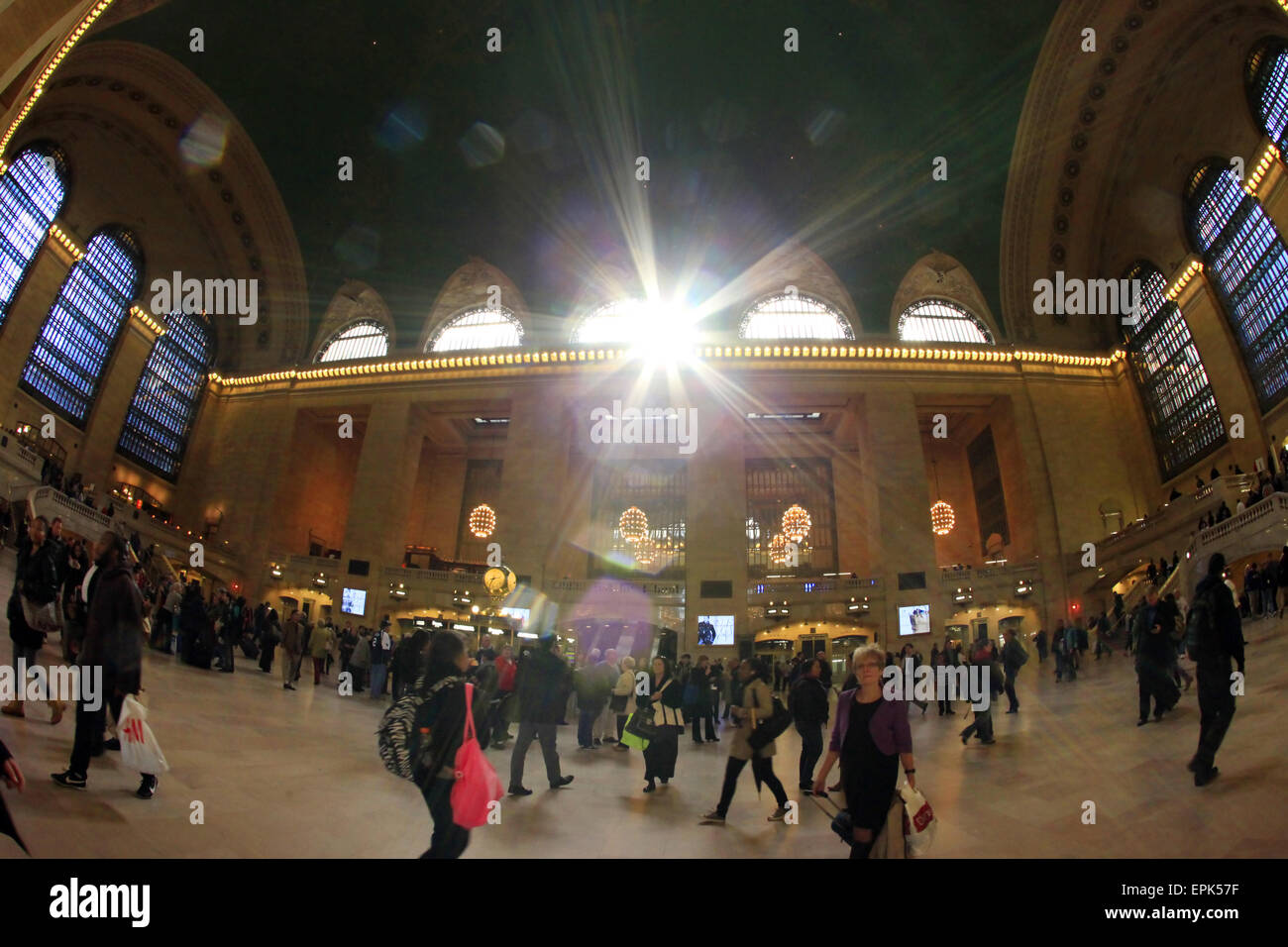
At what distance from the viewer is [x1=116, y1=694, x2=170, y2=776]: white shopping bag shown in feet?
12.8

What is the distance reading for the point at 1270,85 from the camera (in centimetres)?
2034

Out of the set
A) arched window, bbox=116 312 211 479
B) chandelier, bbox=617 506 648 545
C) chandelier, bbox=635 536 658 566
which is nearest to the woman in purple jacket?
chandelier, bbox=635 536 658 566

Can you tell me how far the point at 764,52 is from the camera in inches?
978

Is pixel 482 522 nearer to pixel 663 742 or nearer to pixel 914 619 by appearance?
pixel 914 619

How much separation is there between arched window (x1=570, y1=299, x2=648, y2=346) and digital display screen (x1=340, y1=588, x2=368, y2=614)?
12873mm

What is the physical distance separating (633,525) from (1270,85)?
25.6m

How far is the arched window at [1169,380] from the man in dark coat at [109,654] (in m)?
28.8

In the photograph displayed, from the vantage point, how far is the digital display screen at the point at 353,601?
26.3 metres

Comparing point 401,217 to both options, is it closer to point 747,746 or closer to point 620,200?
point 620,200

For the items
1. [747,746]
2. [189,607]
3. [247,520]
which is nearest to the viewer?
[747,746]
